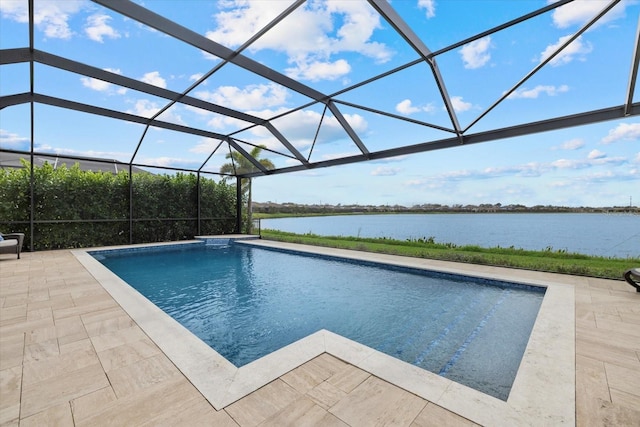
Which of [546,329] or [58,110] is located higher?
[58,110]

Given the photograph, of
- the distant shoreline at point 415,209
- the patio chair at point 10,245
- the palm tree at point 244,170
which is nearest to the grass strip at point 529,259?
the distant shoreline at point 415,209

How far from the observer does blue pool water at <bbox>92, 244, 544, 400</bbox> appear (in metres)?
3.23

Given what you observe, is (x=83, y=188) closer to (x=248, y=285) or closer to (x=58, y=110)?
(x=58, y=110)

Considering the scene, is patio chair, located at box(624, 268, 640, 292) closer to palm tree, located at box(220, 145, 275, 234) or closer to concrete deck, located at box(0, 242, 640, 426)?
concrete deck, located at box(0, 242, 640, 426)

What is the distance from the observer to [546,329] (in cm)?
331

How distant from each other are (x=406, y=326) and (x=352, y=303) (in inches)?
42.9

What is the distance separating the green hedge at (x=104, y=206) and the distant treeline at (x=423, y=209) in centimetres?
358

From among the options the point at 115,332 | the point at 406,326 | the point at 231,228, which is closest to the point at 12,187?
the point at 231,228

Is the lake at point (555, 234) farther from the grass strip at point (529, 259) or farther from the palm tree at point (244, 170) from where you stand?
the palm tree at point (244, 170)

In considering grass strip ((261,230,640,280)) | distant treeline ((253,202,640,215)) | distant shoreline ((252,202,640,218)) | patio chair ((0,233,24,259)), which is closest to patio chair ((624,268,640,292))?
grass strip ((261,230,640,280))

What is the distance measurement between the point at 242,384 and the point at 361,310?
106 inches

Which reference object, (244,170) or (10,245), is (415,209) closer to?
(244,170)

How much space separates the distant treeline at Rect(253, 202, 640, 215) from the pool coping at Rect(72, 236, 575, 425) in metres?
10.6

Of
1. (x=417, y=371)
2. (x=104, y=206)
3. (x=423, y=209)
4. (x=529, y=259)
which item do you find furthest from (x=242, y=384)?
(x=423, y=209)
